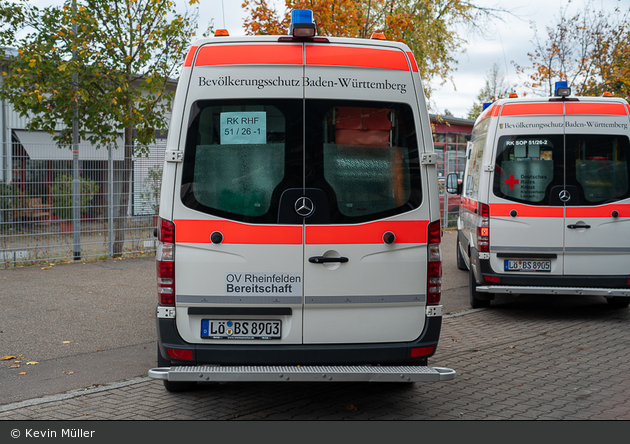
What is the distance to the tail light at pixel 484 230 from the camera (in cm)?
810

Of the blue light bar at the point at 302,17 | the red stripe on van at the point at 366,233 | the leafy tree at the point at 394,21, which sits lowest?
the red stripe on van at the point at 366,233

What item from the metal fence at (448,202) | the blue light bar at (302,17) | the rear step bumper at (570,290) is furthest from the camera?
the metal fence at (448,202)

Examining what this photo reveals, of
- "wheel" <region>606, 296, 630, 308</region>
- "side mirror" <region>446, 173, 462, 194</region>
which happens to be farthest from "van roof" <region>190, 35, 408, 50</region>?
"side mirror" <region>446, 173, 462, 194</region>

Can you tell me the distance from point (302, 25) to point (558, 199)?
4830 mm

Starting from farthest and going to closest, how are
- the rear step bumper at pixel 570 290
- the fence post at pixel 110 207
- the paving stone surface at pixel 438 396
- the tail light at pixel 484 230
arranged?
the fence post at pixel 110 207 < the tail light at pixel 484 230 < the rear step bumper at pixel 570 290 < the paving stone surface at pixel 438 396

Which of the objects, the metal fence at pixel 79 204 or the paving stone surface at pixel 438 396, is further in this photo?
the metal fence at pixel 79 204

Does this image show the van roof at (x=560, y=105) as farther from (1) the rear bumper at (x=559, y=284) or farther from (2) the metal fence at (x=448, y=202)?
(2) the metal fence at (x=448, y=202)

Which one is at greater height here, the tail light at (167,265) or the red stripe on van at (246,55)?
the red stripe on van at (246,55)

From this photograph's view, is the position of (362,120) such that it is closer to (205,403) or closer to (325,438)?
(325,438)

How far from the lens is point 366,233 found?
167 inches

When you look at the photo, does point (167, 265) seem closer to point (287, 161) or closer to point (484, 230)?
point (287, 161)

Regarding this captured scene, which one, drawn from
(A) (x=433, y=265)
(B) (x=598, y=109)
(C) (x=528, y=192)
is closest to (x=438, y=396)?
(A) (x=433, y=265)

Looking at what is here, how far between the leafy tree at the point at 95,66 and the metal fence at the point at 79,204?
0.15 m

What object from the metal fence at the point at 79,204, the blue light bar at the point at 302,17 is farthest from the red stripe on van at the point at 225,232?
the metal fence at the point at 79,204
